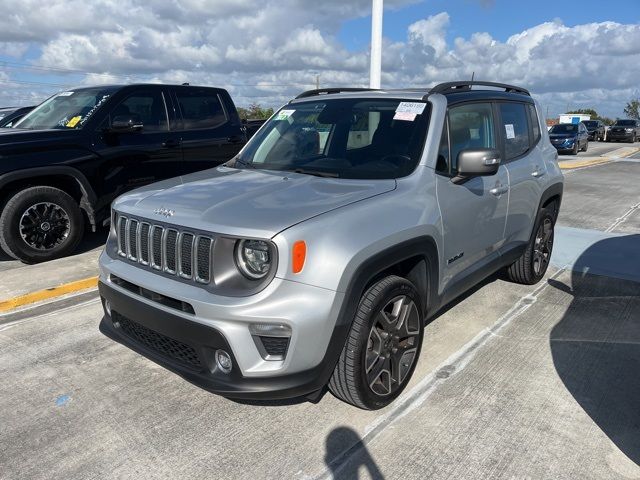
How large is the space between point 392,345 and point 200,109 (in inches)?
209

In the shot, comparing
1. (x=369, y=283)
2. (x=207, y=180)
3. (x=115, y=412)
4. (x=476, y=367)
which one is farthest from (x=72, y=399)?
(x=476, y=367)

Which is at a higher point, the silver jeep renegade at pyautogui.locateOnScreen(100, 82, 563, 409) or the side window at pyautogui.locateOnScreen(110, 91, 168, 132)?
the side window at pyautogui.locateOnScreen(110, 91, 168, 132)

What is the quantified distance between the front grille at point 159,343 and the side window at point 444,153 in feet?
6.27

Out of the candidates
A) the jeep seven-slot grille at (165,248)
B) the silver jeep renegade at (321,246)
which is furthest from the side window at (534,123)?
the jeep seven-slot grille at (165,248)

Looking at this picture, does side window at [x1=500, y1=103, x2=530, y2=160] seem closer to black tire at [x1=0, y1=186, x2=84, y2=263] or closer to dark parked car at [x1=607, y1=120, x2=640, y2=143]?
black tire at [x1=0, y1=186, x2=84, y2=263]

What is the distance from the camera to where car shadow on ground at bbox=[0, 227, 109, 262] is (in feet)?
20.8

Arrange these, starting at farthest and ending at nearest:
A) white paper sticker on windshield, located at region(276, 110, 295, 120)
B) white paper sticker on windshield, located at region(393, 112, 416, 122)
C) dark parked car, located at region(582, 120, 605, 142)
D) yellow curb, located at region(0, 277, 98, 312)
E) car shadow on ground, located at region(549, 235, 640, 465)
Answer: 1. dark parked car, located at region(582, 120, 605, 142)
2. yellow curb, located at region(0, 277, 98, 312)
3. white paper sticker on windshield, located at region(276, 110, 295, 120)
4. white paper sticker on windshield, located at region(393, 112, 416, 122)
5. car shadow on ground, located at region(549, 235, 640, 465)

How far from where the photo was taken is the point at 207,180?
3453 mm

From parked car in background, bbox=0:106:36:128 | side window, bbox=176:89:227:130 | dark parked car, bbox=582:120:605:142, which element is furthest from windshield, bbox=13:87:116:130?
dark parked car, bbox=582:120:605:142

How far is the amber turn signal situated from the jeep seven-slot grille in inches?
16.9

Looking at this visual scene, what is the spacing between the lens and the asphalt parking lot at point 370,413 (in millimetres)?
2609

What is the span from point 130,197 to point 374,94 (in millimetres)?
1931

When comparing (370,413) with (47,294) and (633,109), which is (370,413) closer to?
(47,294)

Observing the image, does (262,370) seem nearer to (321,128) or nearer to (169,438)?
(169,438)
